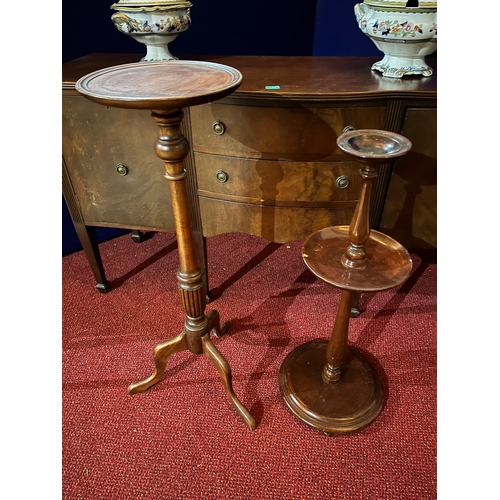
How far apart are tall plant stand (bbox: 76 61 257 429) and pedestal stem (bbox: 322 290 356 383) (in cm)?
34

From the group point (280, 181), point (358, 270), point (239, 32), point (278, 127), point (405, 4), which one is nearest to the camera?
point (358, 270)

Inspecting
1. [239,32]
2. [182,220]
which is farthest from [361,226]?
[239,32]

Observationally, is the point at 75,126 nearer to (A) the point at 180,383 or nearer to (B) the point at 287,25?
(A) the point at 180,383

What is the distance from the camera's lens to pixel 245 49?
2.47 meters

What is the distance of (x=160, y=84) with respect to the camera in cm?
107

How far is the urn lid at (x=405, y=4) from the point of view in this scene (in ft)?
4.28

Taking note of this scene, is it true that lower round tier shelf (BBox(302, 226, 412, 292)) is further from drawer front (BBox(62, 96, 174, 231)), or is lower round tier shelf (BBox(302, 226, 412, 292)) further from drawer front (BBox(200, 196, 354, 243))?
drawer front (BBox(62, 96, 174, 231))

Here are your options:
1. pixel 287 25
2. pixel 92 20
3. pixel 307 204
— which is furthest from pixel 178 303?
pixel 287 25

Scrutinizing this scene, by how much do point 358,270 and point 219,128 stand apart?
28.5 inches

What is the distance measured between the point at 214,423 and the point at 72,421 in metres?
0.54

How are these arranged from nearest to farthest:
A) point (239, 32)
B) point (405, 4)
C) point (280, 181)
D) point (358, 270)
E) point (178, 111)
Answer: point (178, 111) < point (358, 270) < point (405, 4) < point (280, 181) < point (239, 32)

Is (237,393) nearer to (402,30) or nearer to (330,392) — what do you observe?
(330,392)

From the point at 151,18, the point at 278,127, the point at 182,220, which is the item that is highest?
the point at 151,18

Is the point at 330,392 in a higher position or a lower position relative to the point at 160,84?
lower
